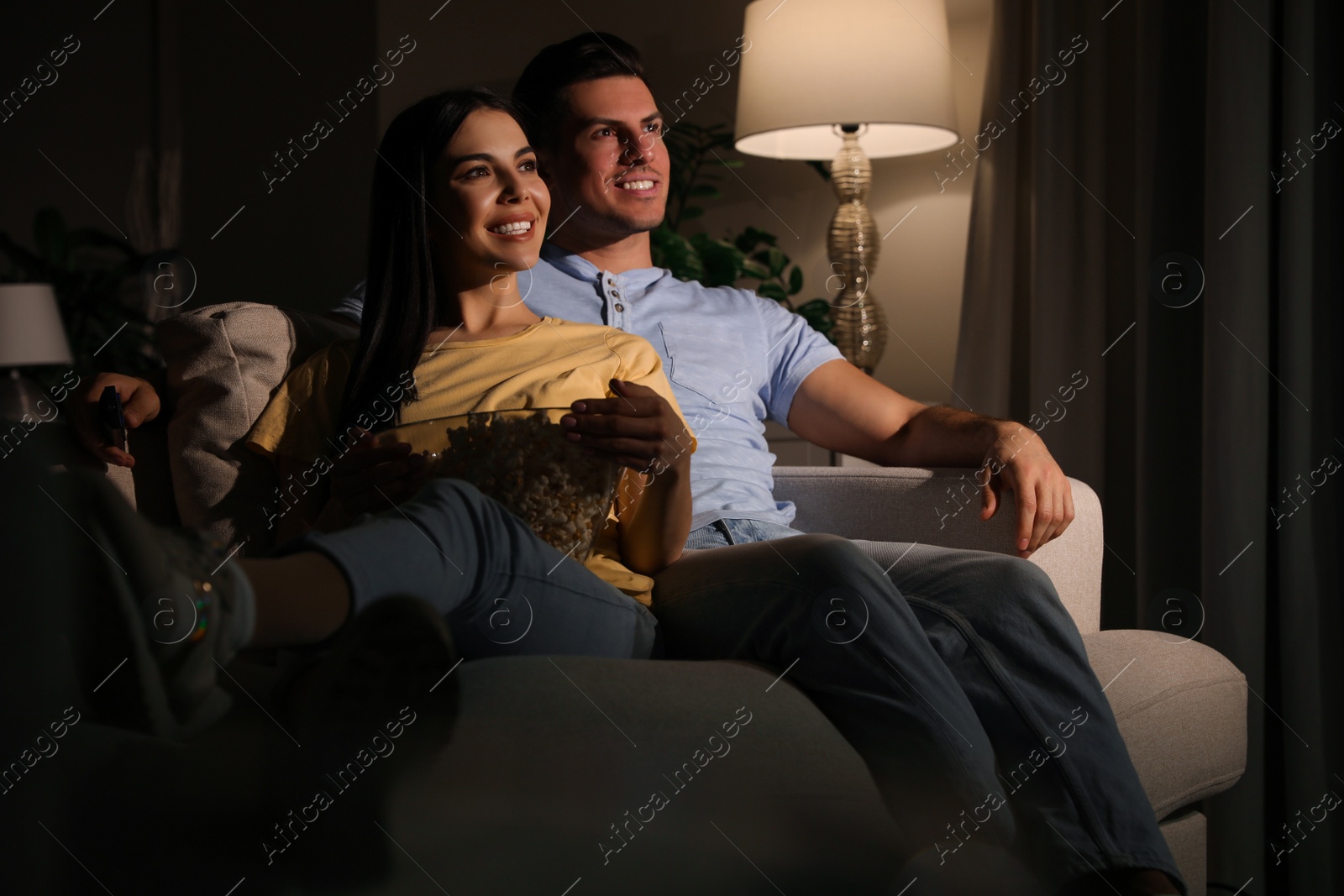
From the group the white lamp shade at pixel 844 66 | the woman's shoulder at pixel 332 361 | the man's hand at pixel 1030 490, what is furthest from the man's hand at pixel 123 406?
the white lamp shade at pixel 844 66

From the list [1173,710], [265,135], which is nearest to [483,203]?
[1173,710]

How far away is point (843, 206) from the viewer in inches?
74.6

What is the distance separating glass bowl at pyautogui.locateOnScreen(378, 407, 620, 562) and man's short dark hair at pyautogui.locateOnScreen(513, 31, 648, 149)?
470 millimetres

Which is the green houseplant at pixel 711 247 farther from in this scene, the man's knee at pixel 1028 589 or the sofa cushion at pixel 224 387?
the man's knee at pixel 1028 589

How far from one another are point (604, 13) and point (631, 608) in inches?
74.6

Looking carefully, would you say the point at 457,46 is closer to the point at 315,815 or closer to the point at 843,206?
the point at 843,206

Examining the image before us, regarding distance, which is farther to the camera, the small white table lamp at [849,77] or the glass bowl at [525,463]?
the small white table lamp at [849,77]

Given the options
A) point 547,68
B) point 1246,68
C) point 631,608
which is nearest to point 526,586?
point 631,608

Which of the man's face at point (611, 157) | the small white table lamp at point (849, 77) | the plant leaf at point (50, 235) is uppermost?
the small white table lamp at point (849, 77)

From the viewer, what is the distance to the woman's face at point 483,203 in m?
0.73

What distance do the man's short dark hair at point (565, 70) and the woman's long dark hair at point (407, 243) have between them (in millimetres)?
251

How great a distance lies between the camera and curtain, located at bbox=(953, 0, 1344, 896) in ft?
4.41

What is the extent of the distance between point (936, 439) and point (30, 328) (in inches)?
35.1

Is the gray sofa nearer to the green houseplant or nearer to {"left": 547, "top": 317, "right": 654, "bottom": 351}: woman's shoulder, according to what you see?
{"left": 547, "top": 317, "right": 654, "bottom": 351}: woman's shoulder
